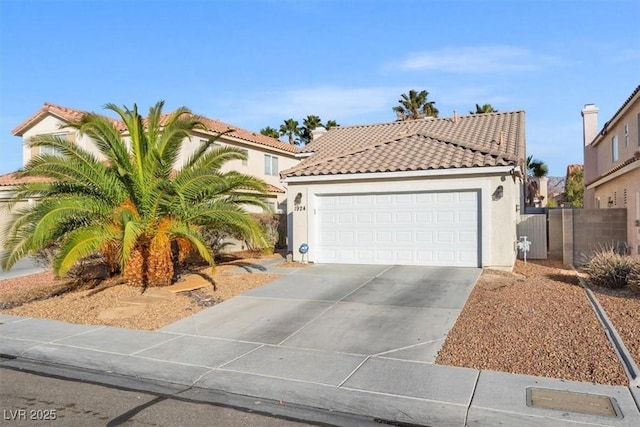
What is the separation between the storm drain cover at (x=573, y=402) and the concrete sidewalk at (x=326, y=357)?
0.25ft

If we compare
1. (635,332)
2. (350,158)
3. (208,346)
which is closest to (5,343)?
(208,346)

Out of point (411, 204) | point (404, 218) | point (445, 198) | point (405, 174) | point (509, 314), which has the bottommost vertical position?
point (509, 314)

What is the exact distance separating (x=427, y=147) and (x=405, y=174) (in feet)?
7.15

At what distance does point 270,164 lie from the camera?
95.3ft

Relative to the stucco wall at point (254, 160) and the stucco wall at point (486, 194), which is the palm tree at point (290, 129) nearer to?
the stucco wall at point (254, 160)

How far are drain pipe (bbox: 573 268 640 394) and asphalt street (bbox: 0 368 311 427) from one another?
12.5 feet

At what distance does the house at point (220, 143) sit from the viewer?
23578 millimetres

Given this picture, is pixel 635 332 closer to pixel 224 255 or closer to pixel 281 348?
pixel 281 348

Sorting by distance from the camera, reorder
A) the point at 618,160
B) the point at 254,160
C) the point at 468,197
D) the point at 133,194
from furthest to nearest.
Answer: the point at 254,160 < the point at 618,160 < the point at 468,197 < the point at 133,194

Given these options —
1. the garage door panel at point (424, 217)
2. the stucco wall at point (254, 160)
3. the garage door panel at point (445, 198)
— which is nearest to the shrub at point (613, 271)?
the garage door panel at point (445, 198)

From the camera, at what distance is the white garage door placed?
13.3 m

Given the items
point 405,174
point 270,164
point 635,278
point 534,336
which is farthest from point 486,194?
point 270,164

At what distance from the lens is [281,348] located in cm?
714

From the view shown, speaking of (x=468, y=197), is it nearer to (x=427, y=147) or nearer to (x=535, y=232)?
(x=427, y=147)
